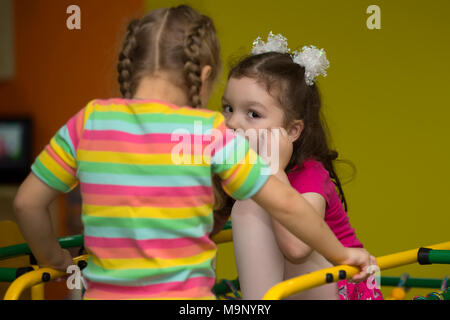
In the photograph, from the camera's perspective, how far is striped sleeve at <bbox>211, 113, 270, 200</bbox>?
2.97 feet

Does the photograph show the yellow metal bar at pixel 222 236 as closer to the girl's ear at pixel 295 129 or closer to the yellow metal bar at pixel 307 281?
the girl's ear at pixel 295 129

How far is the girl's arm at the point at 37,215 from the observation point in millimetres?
950

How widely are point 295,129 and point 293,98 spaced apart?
6 cm

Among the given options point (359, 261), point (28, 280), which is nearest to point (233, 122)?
point (359, 261)

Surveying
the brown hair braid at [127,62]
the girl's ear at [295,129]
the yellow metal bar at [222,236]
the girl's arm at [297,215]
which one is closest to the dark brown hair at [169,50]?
the brown hair braid at [127,62]

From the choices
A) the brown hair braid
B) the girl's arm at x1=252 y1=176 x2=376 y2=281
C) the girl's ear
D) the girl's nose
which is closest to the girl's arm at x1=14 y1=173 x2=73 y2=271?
the brown hair braid

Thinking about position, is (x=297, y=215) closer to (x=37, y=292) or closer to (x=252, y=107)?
(x=252, y=107)

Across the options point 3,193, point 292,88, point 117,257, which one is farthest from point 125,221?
point 3,193

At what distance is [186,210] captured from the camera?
0.92 meters

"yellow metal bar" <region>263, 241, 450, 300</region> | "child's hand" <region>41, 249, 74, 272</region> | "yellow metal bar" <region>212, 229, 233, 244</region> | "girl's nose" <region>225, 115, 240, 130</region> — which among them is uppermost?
"girl's nose" <region>225, 115, 240, 130</region>

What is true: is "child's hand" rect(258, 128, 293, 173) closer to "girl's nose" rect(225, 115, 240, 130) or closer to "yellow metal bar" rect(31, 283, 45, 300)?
"girl's nose" rect(225, 115, 240, 130)

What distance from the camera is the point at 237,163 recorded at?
90 centimetres

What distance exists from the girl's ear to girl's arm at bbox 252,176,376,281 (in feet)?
1.32
